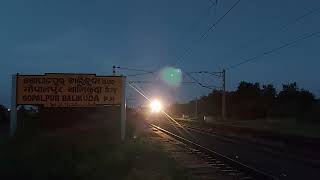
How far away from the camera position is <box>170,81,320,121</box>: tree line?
3708 inches

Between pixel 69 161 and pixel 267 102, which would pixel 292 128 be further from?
pixel 69 161

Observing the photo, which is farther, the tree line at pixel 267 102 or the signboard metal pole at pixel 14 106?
the tree line at pixel 267 102

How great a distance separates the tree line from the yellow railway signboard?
55351mm

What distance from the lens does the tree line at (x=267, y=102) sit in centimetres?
9419

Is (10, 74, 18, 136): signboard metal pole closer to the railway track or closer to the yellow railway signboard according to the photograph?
the yellow railway signboard

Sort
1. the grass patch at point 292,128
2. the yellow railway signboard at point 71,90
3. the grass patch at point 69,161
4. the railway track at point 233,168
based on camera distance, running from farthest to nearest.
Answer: the grass patch at point 292,128, the yellow railway signboard at point 71,90, the railway track at point 233,168, the grass patch at point 69,161

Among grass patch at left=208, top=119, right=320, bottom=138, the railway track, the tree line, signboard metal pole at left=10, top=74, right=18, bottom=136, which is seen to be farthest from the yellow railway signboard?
the tree line

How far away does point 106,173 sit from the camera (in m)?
16.5

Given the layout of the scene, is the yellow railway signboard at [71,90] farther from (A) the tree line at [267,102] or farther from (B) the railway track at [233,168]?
(A) the tree line at [267,102]

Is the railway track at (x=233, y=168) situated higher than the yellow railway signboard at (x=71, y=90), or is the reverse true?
the yellow railway signboard at (x=71, y=90)

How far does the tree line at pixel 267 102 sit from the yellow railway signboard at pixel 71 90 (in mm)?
55351

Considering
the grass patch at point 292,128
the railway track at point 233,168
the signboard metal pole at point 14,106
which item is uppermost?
the signboard metal pole at point 14,106

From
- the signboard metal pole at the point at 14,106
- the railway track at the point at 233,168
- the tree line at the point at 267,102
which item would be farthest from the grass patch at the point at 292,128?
the signboard metal pole at the point at 14,106

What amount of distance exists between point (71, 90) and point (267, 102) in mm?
81043
